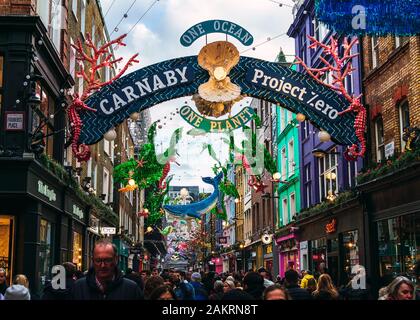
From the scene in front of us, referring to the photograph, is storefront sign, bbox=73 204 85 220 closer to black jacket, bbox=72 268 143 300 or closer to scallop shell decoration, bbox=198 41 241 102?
scallop shell decoration, bbox=198 41 241 102

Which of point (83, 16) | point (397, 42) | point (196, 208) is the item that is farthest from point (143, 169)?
point (397, 42)

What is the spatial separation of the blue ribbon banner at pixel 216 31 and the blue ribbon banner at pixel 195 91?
78 cm

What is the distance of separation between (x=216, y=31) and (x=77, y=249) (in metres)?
11.9

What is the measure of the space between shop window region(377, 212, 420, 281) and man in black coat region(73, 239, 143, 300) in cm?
1168

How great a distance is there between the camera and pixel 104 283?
545 cm

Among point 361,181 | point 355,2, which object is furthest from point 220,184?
point 355,2

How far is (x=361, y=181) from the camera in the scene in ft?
62.2

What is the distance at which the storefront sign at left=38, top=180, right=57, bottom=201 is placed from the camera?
16312mm

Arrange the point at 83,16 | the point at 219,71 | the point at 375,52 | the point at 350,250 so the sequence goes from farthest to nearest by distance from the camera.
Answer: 1. the point at 83,16
2. the point at 350,250
3. the point at 375,52
4. the point at 219,71

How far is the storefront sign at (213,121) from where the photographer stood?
15.5 m

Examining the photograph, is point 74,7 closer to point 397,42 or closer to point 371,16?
point 397,42

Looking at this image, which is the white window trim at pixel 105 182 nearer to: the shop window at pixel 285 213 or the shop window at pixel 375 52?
the shop window at pixel 285 213

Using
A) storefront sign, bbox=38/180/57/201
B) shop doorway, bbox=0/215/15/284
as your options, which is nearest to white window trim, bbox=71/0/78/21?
storefront sign, bbox=38/180/57/201
